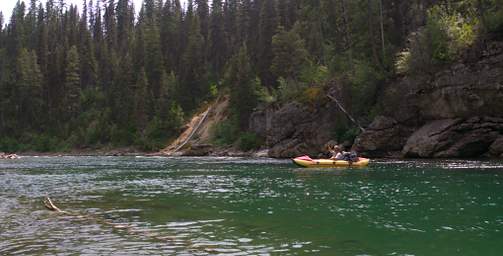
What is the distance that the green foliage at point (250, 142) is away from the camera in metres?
68.6

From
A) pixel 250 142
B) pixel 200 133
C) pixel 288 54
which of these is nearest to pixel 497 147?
pixel 250 142

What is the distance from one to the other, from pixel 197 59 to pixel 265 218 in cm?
8602

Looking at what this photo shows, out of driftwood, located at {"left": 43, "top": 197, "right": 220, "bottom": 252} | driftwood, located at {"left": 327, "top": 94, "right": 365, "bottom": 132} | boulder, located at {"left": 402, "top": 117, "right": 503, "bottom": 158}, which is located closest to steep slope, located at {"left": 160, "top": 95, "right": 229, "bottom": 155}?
driftwood, located at {"left": 327, "top": 94, "right": 365, "bottom": 132}

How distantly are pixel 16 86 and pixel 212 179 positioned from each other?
91450 mm

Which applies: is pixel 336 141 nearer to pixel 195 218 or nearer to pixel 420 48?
pixel 420 48

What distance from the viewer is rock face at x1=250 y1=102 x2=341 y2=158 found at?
55.5m

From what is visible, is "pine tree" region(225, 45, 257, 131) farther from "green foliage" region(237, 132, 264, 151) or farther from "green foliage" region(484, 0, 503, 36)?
"green foliage" region(484, 0, 503, 36)

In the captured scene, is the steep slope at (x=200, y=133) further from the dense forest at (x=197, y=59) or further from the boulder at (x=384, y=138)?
the boulder at (x=384, y=138)

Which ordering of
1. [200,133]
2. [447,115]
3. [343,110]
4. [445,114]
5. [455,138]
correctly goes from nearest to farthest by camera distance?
[455,138] → [447,115] → [445,114] → [343,110] → [200,133]

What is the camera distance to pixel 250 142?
2721 inches

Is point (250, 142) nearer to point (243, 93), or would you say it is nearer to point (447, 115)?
point (243, 93)

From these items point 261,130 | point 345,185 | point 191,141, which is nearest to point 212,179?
point 345,185

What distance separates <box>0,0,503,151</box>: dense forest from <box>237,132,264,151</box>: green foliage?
0.58m

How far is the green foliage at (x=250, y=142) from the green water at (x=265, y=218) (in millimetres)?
41859
